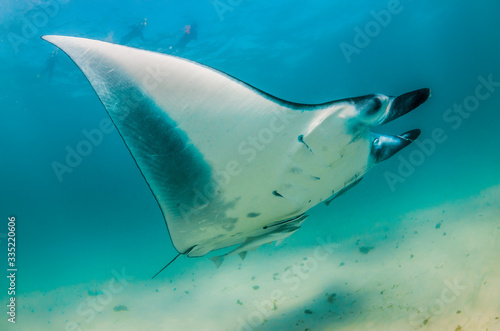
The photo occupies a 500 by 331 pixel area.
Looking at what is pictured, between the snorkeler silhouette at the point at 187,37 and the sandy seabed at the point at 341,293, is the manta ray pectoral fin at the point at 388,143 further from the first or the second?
the snorkeler silhouette at the point at 187,37

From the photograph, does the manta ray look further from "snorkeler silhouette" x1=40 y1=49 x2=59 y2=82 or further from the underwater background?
"snorkeler silhouette" x1=40 y1=49 x2=59 y2=82

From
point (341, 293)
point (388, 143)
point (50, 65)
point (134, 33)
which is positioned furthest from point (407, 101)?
point (50, 65)

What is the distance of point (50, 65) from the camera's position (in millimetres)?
14008

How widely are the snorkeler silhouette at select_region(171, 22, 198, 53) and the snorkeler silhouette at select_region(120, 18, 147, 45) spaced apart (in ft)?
5.41

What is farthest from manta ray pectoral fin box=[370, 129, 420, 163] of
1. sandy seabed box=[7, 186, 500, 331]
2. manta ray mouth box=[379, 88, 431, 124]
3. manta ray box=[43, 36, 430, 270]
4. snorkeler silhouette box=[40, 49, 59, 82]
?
snorkeler silhouette box=[40, 49, 59, 82]

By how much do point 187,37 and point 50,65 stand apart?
24.0ft

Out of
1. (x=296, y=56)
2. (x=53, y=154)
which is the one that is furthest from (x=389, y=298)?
(x=53, y=154)

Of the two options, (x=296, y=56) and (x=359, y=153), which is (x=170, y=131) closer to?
(x=359, y=153)

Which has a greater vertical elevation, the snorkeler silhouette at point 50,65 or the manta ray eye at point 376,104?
the snorkeler silhouette at point 50,65

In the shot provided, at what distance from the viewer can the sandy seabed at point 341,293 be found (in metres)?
3.28

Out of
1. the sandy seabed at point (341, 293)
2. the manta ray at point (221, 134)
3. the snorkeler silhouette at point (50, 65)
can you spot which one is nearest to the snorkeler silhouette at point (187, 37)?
the snorkeler silhouette at point (50, 65)

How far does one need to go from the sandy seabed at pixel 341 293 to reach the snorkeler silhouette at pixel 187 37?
10.2 meters

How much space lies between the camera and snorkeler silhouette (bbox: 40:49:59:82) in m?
13.3

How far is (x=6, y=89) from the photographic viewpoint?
15.8 meters
